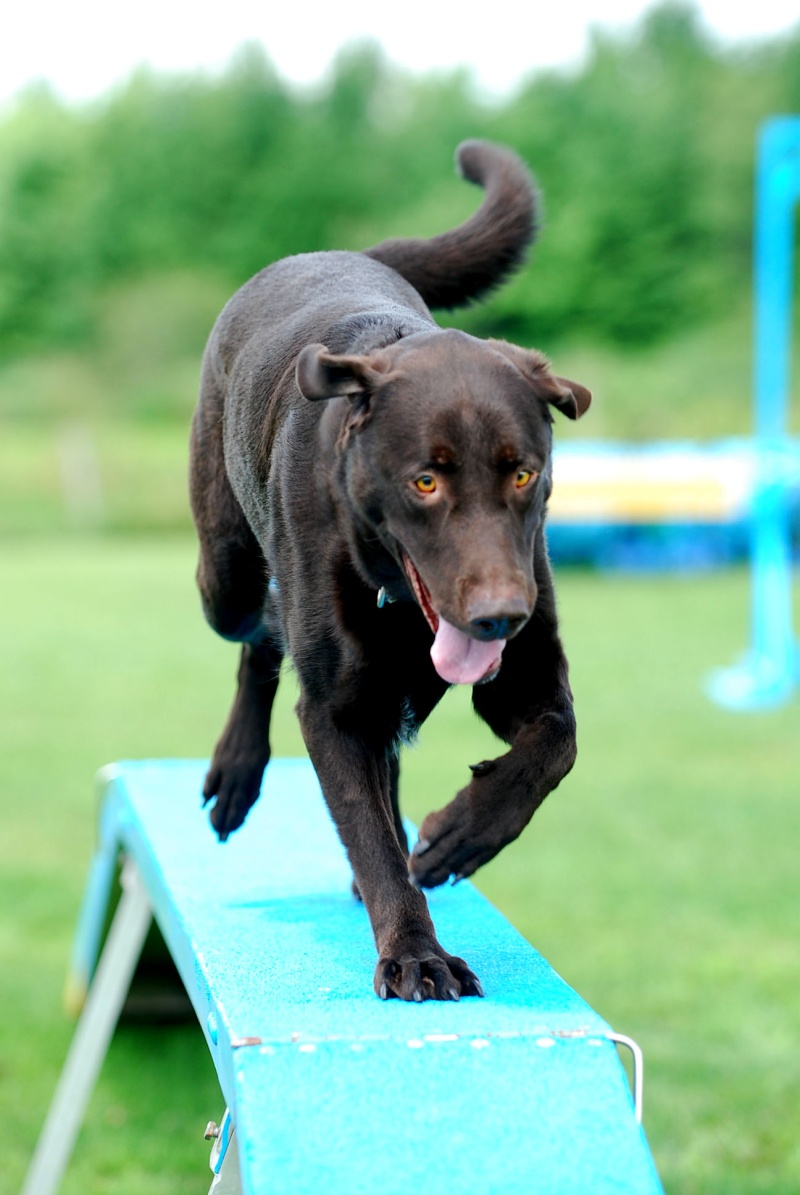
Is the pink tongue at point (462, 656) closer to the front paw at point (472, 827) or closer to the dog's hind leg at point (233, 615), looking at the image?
the front paw at point (472, 827)

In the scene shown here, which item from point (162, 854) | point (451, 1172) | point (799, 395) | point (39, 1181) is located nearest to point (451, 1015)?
point (451, 1172)

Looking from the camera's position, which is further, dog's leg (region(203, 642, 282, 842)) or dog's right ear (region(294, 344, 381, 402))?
dog's leg (region(203, 642, 282, 842))

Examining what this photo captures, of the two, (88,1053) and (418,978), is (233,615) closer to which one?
(418,978)

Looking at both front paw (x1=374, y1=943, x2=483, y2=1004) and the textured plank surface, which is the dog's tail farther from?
front paw (x1=374, y1=943, x2=483, y2=1004)

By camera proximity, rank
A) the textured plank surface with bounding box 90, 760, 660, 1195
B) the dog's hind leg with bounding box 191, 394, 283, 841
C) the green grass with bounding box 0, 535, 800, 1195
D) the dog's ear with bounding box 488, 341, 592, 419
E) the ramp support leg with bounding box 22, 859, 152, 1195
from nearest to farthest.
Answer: the textured plank surface with bounding box 90, 760, 660, 1195 < the dog's ear with bounding box 488, 341, 592, 419 < the dog's hind leg with bounding box 191, 394, 283, 841 < the ramp support leg with bounding box 22, 859, 152, 1195 < the green grass with bounding box 0, 535, 800, 1195

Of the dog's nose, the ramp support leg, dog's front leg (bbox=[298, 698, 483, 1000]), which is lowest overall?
the ramp support leg

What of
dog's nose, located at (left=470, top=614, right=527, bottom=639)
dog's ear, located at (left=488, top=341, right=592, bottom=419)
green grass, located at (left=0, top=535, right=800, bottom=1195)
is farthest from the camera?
green grass, located at (left=0, top=535, right=800, bottom=1195)

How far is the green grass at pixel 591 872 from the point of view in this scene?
445 cm

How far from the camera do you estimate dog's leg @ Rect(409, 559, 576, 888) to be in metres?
2.20

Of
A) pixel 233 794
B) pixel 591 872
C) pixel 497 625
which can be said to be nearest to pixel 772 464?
pixel 591 872

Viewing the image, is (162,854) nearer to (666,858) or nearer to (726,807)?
(666,858)

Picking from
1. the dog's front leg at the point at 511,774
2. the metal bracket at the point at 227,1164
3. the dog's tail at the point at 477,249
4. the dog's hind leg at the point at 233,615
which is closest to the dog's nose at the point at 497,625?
the dog's front leg at the point at 511,774

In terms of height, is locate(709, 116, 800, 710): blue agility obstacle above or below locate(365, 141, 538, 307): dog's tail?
below

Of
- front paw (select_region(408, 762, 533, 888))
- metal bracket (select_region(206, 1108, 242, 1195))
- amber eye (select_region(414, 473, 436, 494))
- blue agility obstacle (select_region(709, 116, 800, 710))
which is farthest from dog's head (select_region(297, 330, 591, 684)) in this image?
blue agility obstacle (select_region(709, 116, 800, 710))
